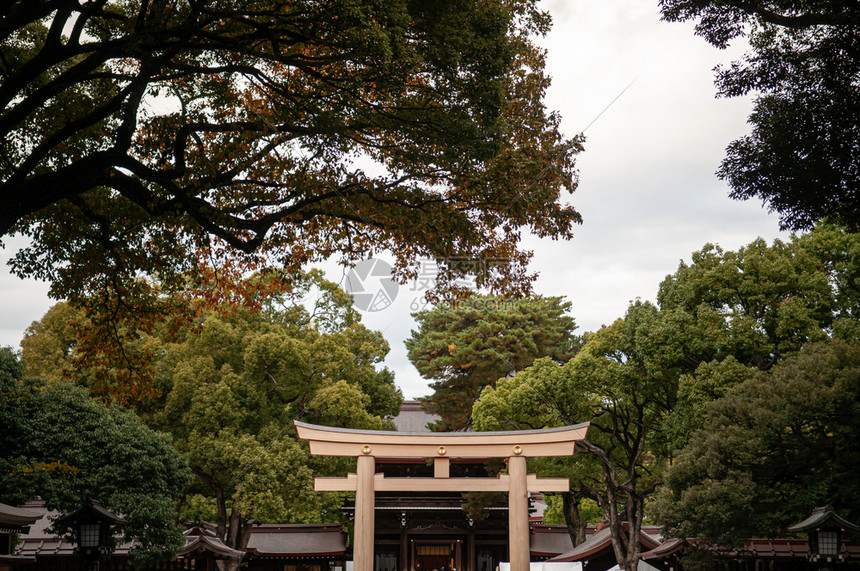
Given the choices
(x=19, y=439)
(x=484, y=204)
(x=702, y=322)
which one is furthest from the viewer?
(x=702, y=322)

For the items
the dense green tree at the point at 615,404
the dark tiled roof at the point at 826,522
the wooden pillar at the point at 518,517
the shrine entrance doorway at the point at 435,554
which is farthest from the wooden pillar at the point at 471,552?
the dark tiled roof at the point at 826,522

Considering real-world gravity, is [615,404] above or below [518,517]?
above

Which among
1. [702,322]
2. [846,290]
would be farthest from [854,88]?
[846,290]

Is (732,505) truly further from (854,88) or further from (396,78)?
(396,78)

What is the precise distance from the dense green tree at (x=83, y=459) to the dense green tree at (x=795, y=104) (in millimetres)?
11934

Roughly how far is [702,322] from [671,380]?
168 cm

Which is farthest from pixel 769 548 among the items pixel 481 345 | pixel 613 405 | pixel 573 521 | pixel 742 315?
pixel 481 345

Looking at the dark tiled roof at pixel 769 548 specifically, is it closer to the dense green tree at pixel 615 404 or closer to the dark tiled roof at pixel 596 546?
the dense green tree at pixel 615 404

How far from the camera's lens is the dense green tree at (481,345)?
2680 centimetres

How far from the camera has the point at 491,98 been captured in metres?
6.77

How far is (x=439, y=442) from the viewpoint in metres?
14.1

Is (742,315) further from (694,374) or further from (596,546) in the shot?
(596,546)

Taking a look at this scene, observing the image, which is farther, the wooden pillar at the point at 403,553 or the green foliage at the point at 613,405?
the wooden pillar at the point at 403,553

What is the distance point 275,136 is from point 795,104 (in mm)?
5211
